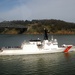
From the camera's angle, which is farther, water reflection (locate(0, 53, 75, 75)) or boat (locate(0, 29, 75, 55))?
boat (locate(0, 29, 75, 55))

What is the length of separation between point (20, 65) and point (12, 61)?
4.55 meters

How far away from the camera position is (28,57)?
50.9m

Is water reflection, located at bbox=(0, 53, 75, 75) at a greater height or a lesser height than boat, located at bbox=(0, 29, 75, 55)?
lesser

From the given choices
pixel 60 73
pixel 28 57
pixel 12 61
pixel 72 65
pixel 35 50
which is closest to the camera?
pixel 60 73

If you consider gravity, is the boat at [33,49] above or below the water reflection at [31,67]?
above

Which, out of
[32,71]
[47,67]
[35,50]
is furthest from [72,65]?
[35,50]

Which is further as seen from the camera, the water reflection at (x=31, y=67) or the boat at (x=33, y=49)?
the boat at (x=33, y=49)

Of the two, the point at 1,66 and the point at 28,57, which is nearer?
the point at 1,66

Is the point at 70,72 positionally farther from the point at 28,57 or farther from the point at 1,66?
the point at 28,57

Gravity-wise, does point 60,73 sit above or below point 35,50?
below

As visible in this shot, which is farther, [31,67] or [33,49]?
[33,49]

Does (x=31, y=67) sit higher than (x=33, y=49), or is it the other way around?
(x=33, y=49)

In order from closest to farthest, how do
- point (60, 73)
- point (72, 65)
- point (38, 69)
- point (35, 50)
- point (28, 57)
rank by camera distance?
point (60, 73), point (38, 69), point (72, 65), point (28, 57), point (35, 50)

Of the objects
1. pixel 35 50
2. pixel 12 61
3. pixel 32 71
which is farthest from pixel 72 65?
pixel 35 50
